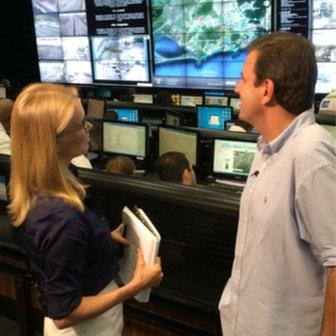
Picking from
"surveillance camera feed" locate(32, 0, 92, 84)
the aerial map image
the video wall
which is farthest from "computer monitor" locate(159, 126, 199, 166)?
"surveillance camera feed" locate(32, 0, 92, 84)

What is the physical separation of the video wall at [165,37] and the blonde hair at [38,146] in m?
7.81

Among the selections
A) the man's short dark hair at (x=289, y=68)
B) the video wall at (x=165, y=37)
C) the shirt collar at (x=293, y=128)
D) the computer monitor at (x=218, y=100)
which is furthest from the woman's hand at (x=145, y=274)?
the video wall at (x=165, y=37)

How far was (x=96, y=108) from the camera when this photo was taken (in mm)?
5965

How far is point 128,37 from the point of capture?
34.7ft

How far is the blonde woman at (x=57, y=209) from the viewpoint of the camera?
1307mm

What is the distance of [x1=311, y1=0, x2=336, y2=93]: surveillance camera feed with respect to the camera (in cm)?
824

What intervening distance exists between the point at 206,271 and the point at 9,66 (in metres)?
11.7

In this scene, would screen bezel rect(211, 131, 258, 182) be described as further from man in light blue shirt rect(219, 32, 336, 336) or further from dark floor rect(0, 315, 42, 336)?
man in light blue shirt rect(219, 32, 336, 336)

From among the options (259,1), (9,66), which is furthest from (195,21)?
(9,66)

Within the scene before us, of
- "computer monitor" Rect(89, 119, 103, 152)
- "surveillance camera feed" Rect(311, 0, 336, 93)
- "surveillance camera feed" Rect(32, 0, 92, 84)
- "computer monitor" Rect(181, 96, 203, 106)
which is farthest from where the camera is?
"surveillance camera feed" Rect(32, 0, 92, 84)

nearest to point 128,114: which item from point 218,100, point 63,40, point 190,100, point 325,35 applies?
point 218,100

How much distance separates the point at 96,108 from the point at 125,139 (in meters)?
1.39

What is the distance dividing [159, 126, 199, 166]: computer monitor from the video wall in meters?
5.09

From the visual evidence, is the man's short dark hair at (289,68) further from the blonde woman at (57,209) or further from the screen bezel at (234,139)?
the screen bezel at (234,139)
